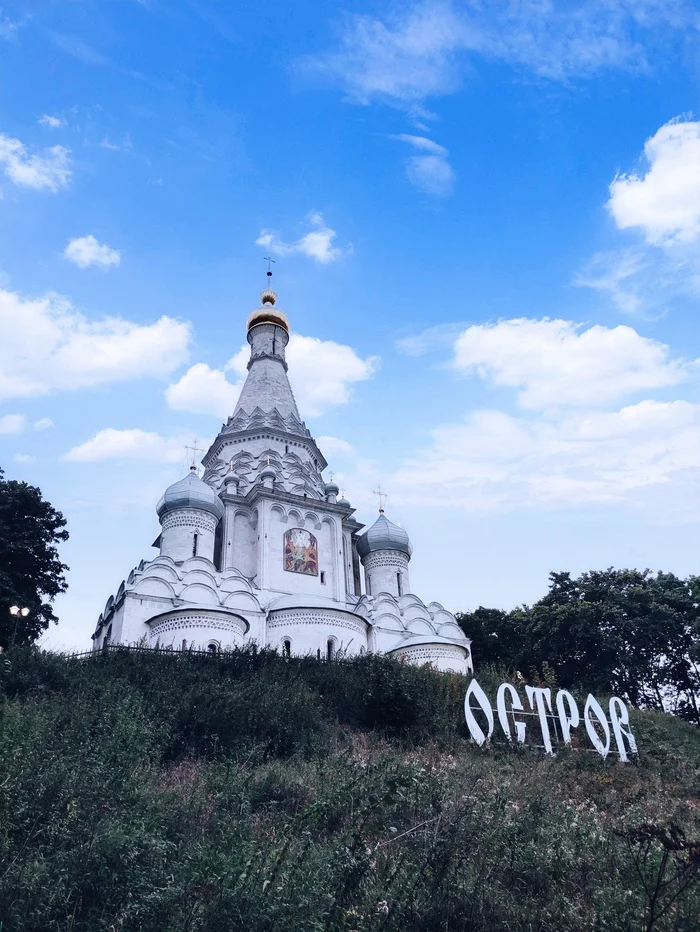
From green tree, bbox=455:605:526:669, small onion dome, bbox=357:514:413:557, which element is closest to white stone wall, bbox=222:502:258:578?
small onion dome, bbox=357:514:413:557

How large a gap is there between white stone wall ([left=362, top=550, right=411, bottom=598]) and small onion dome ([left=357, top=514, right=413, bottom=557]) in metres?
0.23

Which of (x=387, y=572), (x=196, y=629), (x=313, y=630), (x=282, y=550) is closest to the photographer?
(x=196, y=629)

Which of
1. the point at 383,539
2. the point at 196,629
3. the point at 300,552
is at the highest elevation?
the point at 383,539

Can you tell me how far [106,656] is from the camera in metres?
18.5

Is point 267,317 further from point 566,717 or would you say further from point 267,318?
point 566,717

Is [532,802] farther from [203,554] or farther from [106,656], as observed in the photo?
[203,554]

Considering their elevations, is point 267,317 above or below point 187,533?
above

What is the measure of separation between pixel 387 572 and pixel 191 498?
9583mm

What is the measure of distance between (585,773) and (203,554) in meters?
17.9

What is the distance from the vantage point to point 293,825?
8.99 meters

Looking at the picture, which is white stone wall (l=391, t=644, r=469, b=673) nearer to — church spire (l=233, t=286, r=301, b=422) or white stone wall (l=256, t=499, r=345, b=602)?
white stone wall (l=256, t=499, r=345, b=602)

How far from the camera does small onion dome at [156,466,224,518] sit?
29.9 meters

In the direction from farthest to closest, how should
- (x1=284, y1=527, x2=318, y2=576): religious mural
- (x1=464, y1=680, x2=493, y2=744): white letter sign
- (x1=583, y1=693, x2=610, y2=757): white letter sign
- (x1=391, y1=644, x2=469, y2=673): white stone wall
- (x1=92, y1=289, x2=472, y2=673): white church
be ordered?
(x1=284, y1=527, x2=318, y2=576): religious mural → (x1=391, y1=644, x2=469, y2=673): white stone wall → (x1=92, y1=289, x2=472, y2=673): white church → (x1=583, y1=693, x2=610, y2=757): white letter sign → (x1=464, y1=680, x2=493, y2=744): white letter sign

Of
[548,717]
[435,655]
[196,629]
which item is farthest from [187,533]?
[548,717]
